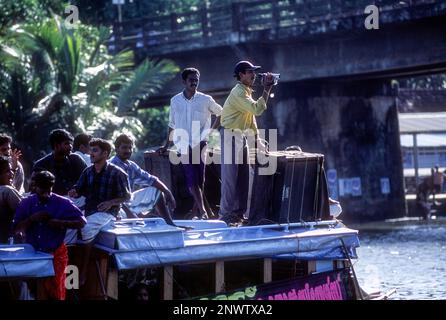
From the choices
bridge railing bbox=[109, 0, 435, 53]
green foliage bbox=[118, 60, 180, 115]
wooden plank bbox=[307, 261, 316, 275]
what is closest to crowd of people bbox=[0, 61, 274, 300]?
wooden plank bbox=[307, 261, 316, 275]

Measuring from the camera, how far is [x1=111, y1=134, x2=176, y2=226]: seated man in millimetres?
9305

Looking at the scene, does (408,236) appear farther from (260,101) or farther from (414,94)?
(414,94)

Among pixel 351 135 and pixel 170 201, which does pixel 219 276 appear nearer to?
pixel 170 201

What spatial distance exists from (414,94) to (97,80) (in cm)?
3408

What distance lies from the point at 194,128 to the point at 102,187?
2.71m

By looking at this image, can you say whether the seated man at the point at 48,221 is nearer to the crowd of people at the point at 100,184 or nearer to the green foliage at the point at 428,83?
the crowd of people at the point at 100,184

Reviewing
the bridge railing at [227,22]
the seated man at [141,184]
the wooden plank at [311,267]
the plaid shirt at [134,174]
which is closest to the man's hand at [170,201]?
the seated man at [141,184]

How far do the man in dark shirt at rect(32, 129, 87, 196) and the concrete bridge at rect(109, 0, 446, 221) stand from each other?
1594cm

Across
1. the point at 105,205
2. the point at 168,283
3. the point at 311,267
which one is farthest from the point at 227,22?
the point at 168,283

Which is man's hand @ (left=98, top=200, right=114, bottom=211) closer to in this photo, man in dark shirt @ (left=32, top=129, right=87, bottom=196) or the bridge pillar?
man in dark shirt @ (left=32, top=129, right=87, bottom=196)

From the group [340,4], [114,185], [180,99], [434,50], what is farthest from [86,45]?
[114,185]

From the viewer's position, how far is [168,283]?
27.3ft

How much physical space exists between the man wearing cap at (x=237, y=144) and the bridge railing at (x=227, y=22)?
15034 millimetres
